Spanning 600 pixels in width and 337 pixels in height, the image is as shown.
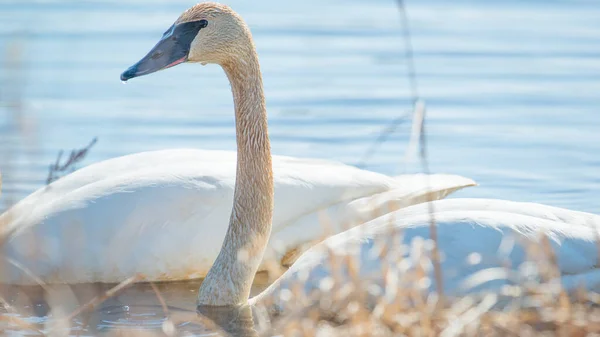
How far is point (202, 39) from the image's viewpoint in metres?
6.29

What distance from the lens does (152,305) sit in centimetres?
655

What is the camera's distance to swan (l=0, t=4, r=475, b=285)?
638 cm

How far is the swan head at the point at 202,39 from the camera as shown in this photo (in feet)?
20.4

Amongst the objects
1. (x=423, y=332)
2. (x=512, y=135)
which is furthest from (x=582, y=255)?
(x=512, y=135)

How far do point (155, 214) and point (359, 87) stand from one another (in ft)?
17.2

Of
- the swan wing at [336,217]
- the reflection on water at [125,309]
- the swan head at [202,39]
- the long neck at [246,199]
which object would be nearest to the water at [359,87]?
the swan wing at [336,217]

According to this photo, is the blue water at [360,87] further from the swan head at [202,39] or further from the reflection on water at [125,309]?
the swan head at [202,39]

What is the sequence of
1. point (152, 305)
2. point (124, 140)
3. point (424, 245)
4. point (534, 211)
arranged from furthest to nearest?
point (124, 140)
point (152, 305)
point (534, 211)
point (424, 245)

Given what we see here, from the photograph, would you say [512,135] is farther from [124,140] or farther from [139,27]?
[139,27]

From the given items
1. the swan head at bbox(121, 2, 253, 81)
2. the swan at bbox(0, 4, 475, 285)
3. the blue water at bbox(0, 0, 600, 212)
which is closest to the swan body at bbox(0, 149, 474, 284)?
the swan at bbox(0, 4, 475, 285)

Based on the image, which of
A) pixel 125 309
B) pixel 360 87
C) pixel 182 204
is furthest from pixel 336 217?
pixel 360 87

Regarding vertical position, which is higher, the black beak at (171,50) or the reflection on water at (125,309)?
the black beak at (171,50)

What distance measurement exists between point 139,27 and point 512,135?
513 cm

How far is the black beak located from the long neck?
10.3 inches
